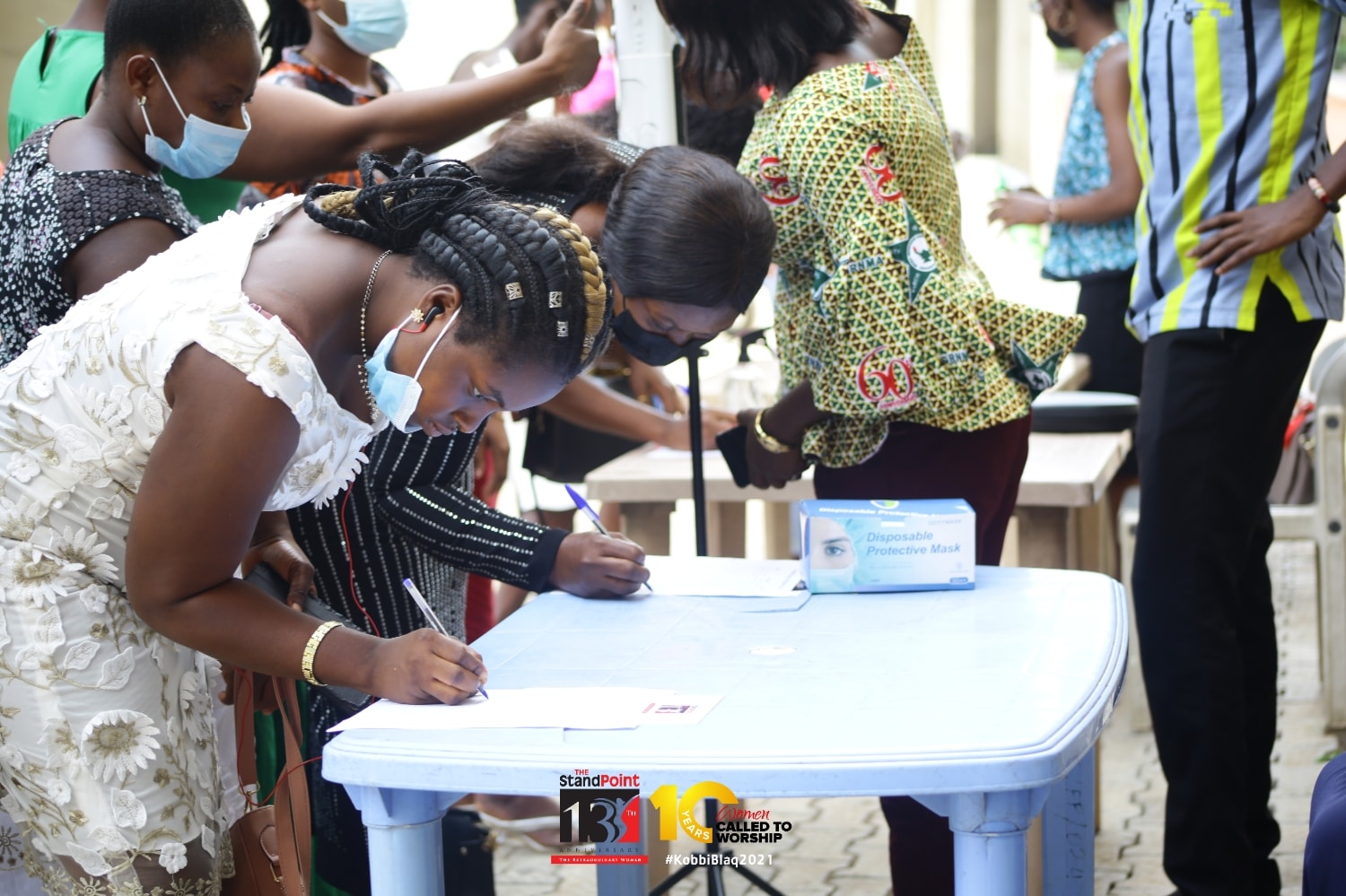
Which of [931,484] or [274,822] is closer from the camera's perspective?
[274,822]

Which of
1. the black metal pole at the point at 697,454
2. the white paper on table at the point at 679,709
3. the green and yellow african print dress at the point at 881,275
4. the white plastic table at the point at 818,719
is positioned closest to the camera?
the white plastic table at the point at 818,719

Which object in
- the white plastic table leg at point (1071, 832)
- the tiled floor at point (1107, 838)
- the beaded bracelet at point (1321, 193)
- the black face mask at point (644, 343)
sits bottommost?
the tiled floor at point (1107, 838)

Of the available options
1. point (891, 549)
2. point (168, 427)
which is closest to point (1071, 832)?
point (891, 549)

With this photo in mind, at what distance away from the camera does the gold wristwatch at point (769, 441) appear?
2.37 m

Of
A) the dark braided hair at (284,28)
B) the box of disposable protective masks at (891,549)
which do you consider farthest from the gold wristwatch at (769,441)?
the dark braided hair at (284,28)

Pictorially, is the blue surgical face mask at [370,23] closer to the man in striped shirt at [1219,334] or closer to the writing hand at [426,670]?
the man in striped shirt at [1219,334]

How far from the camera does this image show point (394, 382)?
60.3 inches

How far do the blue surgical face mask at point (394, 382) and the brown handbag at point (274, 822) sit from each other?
37 cm

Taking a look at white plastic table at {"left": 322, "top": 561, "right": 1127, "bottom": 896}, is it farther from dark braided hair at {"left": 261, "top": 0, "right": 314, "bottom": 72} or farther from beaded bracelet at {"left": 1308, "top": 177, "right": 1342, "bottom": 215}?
dark braided hair at {"left": 261, "top": 0, "right": 314, "bottom": 72}

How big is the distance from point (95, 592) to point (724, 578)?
849mm

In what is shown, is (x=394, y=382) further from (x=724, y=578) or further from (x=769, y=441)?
(x=769, y=441)

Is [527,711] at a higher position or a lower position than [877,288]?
lower

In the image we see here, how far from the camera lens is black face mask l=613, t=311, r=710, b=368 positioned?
2.17 metres

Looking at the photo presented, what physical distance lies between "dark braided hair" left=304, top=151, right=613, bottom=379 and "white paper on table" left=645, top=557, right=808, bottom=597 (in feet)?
1.52
